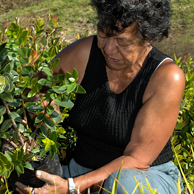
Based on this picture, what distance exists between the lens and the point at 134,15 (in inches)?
57.2

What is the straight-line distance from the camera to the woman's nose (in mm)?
1521

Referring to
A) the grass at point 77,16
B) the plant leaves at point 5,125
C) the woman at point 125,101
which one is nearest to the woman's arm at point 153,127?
the woman at point 125,101

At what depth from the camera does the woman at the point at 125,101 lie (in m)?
1.49

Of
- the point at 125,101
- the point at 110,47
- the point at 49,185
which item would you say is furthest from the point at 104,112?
the point at 49,185

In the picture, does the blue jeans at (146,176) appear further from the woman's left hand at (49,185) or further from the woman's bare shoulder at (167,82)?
the woman's bare shoulder at (167,82)

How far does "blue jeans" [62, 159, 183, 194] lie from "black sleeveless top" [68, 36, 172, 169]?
0.16 feet

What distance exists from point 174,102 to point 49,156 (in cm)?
73

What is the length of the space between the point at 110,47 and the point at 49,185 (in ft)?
2.49

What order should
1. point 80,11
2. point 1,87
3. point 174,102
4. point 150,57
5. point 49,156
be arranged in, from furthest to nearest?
point 80,11 < point 150,57 < point 174,102 < point 49,156 < point 1,87

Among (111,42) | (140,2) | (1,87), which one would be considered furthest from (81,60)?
(1,87)

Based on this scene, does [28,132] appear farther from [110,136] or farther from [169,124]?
[169,124]

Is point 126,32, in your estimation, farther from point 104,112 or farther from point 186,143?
point 186,143

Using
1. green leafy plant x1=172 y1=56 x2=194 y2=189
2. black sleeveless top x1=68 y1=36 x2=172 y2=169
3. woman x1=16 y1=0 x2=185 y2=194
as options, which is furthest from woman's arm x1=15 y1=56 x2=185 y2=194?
green leafy plant x1=172 y1=56 x2=194 y2=189

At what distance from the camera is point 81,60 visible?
1885mm
